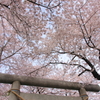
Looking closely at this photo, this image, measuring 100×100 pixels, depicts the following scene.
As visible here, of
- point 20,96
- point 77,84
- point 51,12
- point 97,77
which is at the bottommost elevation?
point 20,96

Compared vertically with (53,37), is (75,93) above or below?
below

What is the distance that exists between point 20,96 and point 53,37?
4714 millimetres

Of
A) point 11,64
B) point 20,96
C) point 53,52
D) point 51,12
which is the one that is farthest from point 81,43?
point 11,64

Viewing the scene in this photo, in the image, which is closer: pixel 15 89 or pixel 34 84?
pixel 15 89

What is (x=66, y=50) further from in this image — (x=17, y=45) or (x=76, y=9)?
(x=17, y=45)

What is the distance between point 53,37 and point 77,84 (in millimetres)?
4083

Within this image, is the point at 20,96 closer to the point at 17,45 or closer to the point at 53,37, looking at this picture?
the point at 53,37

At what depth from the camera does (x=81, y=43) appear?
545cm

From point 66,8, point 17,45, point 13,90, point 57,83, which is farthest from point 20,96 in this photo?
point 17,45

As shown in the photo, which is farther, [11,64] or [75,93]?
[75,93]

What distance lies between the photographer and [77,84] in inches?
102

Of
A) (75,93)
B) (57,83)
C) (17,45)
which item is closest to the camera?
(57,83)

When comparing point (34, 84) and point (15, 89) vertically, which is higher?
point (34, 84)

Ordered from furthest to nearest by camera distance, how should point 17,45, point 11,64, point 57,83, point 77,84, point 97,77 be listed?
point 17,45
point 11,64
point 97,77
point 77,84
point 57,83
